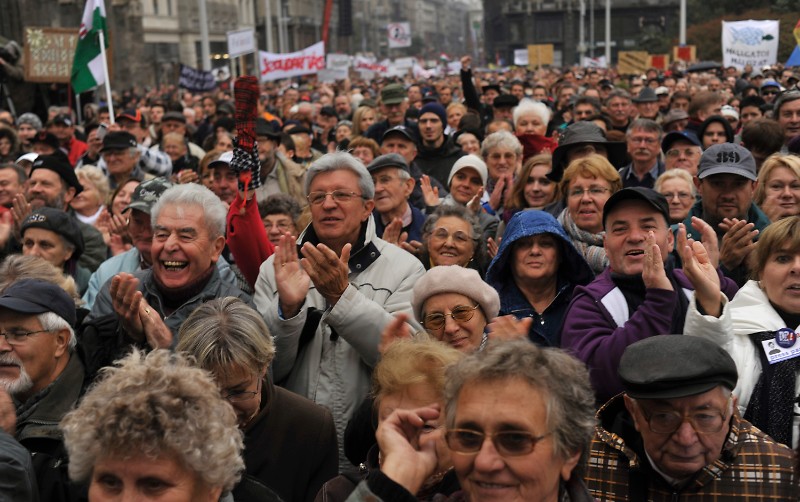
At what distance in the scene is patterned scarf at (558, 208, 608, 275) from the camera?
18.0 ft

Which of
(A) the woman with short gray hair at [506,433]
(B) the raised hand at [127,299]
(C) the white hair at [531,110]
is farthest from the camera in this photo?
(C) the white hair at [531,110]

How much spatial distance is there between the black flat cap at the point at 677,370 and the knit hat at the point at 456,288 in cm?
106

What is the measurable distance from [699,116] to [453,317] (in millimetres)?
7622

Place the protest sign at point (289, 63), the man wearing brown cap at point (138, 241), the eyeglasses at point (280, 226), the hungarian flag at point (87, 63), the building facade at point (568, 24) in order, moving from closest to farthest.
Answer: the man wearing brown cap at point (138, 241), the eyeglasses at point (280, 226), the hungarian flag at point (87, 63), the protest sign at point (289, 63), the building facade at point (568, 24)

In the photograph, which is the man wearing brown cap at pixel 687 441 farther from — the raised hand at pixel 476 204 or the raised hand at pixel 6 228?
the raised hand at pixel 6 228

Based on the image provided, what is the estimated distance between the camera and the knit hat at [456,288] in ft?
14.4

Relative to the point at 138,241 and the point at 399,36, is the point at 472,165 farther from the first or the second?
the point at 399,36

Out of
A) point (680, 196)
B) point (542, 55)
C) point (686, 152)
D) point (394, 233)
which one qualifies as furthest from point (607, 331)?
point (542, 55)

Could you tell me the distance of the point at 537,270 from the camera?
4.96 m

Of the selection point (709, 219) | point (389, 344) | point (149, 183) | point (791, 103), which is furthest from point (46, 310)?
point (791, 103)

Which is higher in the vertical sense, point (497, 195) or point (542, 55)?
point (542, 55)

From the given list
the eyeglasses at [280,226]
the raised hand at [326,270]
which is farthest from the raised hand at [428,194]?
the raised hand at [326,270]

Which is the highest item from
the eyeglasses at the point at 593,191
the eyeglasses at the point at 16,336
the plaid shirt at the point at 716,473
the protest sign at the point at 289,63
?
the protest sign at the point at 289,63

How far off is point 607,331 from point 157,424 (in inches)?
80.2
